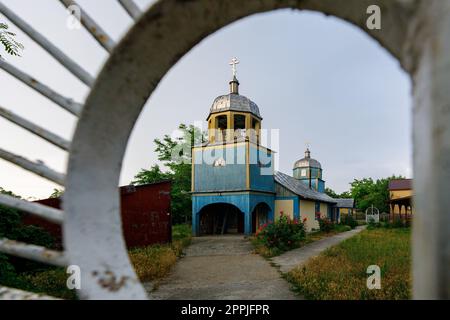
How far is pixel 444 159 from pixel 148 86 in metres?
0.90

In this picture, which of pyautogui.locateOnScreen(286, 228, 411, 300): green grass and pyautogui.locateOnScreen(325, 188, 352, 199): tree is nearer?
pyautogui.locateOnScreen(286, 228, 411, 300): green grass

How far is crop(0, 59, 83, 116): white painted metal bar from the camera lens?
1164mm

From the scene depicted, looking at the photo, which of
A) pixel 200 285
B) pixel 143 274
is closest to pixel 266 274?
pixel 200 285

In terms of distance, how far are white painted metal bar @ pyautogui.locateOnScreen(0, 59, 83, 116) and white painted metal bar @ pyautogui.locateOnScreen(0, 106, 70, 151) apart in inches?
4.8

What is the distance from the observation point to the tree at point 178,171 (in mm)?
23844

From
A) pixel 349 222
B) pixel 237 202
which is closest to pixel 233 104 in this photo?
pixel 237 202

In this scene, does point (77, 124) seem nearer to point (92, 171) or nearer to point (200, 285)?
point (92, 171)

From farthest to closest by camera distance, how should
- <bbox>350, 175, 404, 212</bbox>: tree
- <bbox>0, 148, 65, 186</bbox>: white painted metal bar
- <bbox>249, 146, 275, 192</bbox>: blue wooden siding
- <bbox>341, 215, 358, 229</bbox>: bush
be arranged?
<bbox>350, 175, 404, 212</bbox>: tree < <bbox>341, 215, 358, 229</bbox>: bush < <bbox>249, 146, 275, 192</bbox>: blue wooden siding < <bbox>0, 148, 65, 186</bbox>: white painted metal bar

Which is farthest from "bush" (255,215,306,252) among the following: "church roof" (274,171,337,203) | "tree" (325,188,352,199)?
"tree" (325,188,352,199)

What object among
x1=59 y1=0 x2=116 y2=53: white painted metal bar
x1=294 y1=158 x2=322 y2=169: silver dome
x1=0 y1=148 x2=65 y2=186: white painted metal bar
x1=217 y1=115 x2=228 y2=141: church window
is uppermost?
x1=217 y1=115 x2=228 y2=141: church window

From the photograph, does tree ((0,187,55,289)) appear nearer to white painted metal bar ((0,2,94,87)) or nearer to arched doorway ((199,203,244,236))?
white painted metal bar ((0,2,94,87))

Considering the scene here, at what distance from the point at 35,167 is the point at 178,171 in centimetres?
2412

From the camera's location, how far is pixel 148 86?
3.32 feet

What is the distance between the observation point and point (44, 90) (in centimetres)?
121
